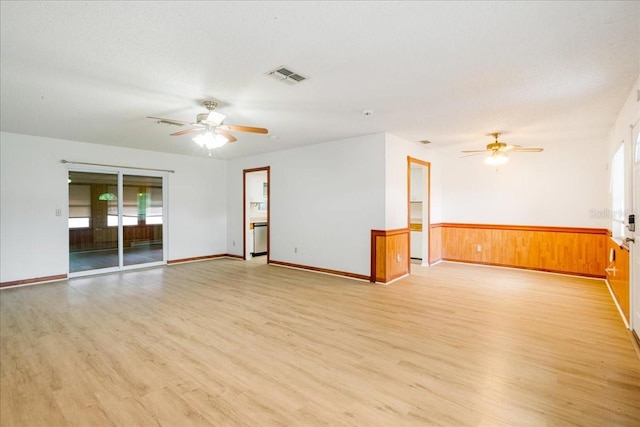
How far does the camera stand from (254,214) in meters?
8.20

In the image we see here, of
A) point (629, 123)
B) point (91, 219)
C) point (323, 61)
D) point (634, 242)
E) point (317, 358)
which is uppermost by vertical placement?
point (323, 61)

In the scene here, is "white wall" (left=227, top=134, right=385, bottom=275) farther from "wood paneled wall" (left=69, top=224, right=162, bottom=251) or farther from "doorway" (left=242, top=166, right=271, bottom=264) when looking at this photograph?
"wood paneled wall" (left=69, top=224, right=162, bottom=251)

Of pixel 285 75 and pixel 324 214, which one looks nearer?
pixel 285 75

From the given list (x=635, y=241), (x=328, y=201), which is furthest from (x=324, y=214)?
(x=635, y=241)

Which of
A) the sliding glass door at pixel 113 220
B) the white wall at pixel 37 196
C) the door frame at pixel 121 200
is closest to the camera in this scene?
the white wall at pixel 37 196

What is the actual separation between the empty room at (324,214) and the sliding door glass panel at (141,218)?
0.17ft

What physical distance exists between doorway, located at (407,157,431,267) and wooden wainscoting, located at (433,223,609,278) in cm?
62

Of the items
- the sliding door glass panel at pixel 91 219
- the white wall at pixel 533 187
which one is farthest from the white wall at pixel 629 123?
the sliding door glass panel at pixel 91 219

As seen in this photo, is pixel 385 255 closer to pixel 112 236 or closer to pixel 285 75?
pixel 285 75

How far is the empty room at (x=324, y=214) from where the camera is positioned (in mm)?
2018

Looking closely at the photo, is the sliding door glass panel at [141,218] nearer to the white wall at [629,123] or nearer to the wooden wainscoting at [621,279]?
the white wall at [629,123]

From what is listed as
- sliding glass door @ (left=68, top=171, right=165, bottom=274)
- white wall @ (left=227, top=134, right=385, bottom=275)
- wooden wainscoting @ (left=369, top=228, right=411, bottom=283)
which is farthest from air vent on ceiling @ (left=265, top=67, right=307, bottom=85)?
sliding glass door @ (left=68, top=171, right=165, bottom=274)

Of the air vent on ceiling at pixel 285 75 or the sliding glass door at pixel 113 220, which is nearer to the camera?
the air vent on ceiling at pixel 285 75

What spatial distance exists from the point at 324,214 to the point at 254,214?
2.97m
